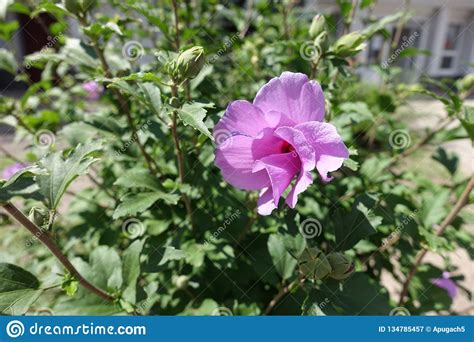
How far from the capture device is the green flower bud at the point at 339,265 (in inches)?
31.7

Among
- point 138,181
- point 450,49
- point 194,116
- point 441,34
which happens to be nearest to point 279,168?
point 194,116

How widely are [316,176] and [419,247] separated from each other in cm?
39

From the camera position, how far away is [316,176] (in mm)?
1281

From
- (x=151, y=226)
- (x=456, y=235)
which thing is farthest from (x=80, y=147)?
(x=456, y=235)

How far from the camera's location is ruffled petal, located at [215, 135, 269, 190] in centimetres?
74

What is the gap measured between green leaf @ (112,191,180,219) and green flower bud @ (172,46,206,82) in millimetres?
297

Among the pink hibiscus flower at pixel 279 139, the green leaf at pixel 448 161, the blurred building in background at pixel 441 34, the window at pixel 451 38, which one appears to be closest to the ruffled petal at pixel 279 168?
the pink hibiscus flower at pixel 279 139

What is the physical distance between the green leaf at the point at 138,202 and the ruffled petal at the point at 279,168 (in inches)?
11.4

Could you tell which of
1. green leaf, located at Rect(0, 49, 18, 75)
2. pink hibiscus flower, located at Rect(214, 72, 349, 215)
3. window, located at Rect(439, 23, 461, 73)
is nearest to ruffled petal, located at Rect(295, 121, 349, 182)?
pink hibiscus flower, located at Rect(214, 72, 349, 215)

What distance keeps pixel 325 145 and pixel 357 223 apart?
1.08 ft

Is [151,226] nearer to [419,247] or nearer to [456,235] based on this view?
[419,247]

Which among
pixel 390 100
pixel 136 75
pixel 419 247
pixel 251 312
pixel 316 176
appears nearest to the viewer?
pixel 136 75

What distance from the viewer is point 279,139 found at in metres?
0.76

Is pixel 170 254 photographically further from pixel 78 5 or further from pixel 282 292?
pixel 78 5
